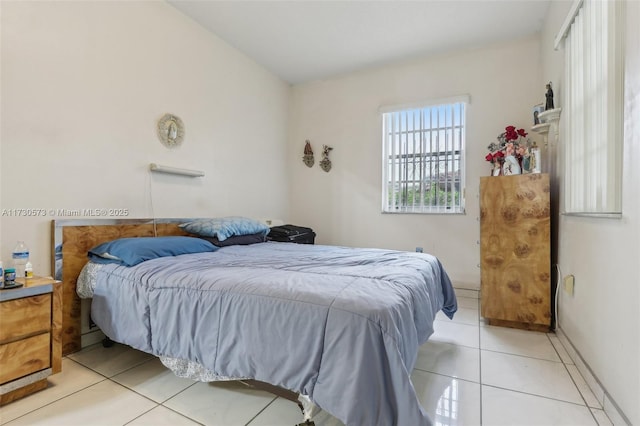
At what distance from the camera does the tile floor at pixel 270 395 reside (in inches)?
56.4

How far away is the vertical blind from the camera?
1.44 metres

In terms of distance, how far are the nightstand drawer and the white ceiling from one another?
2874mm

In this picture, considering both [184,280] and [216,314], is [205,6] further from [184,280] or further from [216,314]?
[216,314]

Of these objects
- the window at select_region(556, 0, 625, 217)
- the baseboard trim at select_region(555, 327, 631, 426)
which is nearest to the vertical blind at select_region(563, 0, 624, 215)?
the window at select_region(556, 0, 625, 217)

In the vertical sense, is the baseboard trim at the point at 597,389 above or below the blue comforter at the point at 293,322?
below

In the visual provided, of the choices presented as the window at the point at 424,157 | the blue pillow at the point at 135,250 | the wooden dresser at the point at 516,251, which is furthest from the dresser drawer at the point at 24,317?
the window at the point at 424,157

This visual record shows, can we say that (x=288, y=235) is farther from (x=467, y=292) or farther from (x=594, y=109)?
(x=594, y=109)

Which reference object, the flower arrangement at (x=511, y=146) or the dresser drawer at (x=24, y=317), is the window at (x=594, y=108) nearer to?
the flower arrangement at (x=511, y=146)

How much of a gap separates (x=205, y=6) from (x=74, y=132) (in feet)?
5.50

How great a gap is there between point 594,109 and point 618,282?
0.92 metres

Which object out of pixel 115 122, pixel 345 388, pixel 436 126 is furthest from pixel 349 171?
pixel 345 388

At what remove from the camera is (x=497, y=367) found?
191 centimetres

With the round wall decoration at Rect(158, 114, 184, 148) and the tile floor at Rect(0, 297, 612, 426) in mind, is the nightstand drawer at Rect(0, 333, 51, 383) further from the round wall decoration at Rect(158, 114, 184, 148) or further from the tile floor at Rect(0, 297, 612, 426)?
the round wall decoration at Rect(158, 114, 184, 148)

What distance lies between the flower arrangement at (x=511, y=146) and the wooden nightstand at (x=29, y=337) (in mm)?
3465
